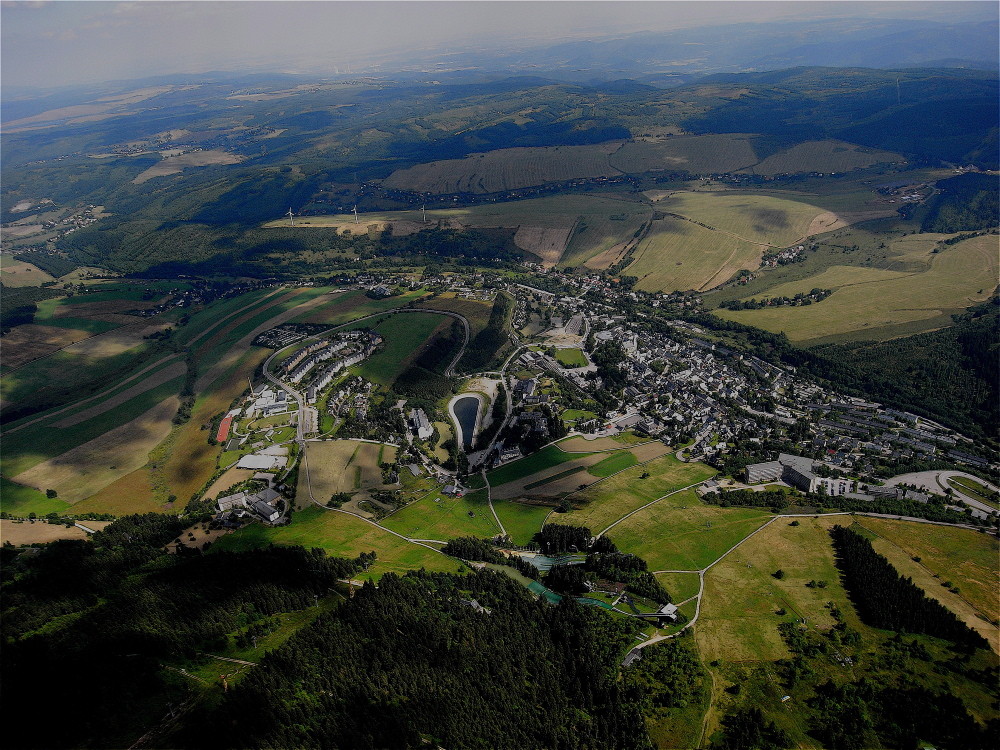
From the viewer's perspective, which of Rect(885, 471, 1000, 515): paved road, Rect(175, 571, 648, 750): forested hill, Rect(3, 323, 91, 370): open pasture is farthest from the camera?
Rect(3, 323, 91, 370): open pasture

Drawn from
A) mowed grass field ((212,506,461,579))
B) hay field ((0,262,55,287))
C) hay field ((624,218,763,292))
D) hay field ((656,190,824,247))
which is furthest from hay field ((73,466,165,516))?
hay field ((656,190,824,247))

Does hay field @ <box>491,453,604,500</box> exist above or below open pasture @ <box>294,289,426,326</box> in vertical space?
below

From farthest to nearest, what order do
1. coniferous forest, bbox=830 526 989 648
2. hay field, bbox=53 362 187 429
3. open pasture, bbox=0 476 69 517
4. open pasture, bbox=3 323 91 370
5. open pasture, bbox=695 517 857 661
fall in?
open pasture, bbox=3 323 91 370 < hay field, bbox=53 362 187 429 < open pasture, bbox=0 476 69 517 < open pasture, bbox=695 517 857 661 < coniferous forest, bbox=830 526 989 648

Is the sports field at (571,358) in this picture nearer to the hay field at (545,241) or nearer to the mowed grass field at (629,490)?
the mowed grass field at (629,490)

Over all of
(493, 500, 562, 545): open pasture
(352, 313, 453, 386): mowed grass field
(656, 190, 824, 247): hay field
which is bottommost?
(493, 500, 562, 545): open pasture

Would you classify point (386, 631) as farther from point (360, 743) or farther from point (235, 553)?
point (235, 553)

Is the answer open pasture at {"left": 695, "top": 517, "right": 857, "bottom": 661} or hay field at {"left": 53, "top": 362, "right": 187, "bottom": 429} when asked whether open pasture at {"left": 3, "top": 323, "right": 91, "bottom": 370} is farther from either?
open pasture at {"left": 695, "top": 517, "right": 857, "bottom": 661}

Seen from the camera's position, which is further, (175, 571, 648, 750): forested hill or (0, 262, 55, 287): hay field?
(0, 262, 55, 287): hay field

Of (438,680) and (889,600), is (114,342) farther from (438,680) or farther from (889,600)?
(889,600)
